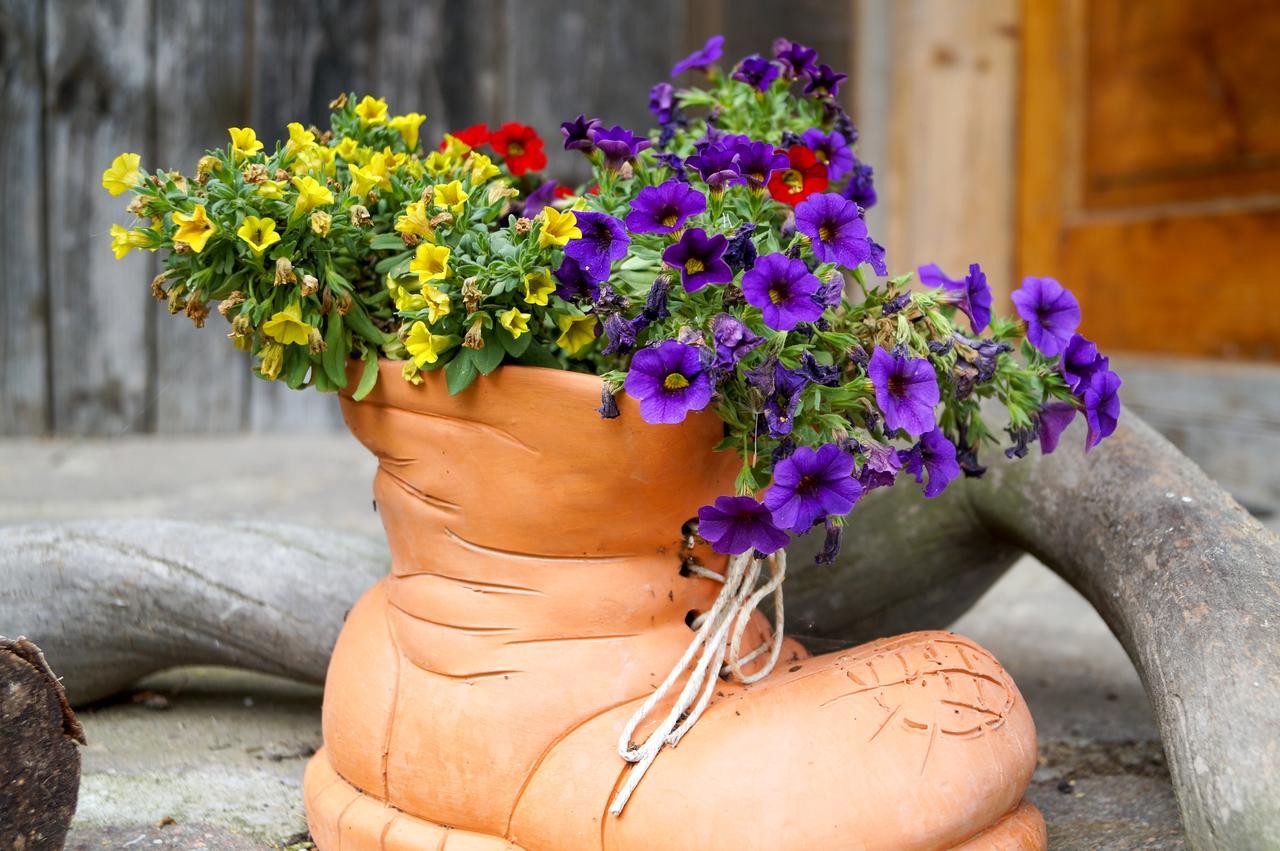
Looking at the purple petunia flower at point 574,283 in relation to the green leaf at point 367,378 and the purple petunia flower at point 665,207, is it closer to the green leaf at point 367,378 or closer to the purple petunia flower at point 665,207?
the purple petunia flower at point 665,207

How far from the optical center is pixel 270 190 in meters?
0.96

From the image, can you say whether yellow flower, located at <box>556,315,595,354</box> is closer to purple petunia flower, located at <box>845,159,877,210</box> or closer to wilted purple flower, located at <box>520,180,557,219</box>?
wilted purple flower, located at <box>520,180,557,219</box>

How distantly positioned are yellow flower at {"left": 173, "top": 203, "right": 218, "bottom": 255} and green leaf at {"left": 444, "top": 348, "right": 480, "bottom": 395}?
218 millimetres

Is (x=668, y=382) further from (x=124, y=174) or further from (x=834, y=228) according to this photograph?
(x=124, y=174)

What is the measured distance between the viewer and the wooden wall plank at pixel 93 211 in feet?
9.29

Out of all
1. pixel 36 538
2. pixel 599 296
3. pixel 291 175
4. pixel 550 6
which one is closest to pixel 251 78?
pixel 550 6

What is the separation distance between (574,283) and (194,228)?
12.1 inches

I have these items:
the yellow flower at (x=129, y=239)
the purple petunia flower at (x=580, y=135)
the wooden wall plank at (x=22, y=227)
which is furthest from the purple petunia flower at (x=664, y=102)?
the wooden wall plank at (x=22, y=227)

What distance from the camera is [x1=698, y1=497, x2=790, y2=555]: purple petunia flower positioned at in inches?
36.3

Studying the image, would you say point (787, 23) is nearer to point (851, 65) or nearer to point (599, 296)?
point (851, 65)

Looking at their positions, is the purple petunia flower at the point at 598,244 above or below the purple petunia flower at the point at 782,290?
above

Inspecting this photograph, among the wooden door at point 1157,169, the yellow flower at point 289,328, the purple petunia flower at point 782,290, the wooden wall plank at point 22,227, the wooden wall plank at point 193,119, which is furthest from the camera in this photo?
the wooden wall plank at point 193,119

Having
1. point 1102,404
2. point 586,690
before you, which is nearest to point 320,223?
point 586,690

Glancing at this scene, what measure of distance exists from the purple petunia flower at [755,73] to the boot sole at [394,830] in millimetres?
721
